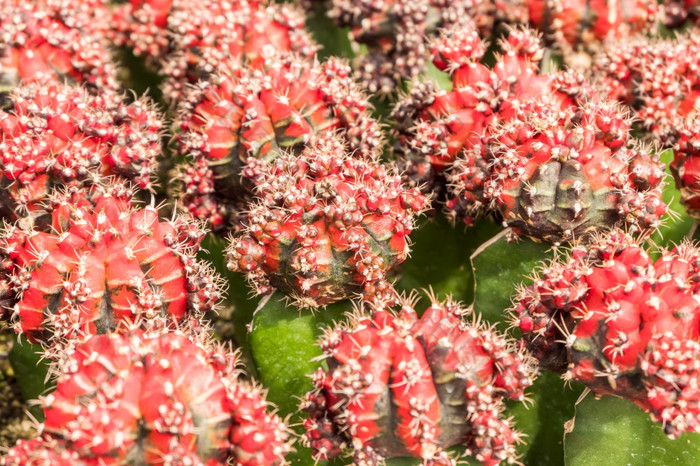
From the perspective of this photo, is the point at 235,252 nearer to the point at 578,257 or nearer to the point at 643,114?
the point at 578,257

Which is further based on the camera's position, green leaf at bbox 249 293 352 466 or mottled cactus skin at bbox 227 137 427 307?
green leaf at bbox 249 293 352 466

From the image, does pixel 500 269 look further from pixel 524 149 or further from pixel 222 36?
pixel 222 36

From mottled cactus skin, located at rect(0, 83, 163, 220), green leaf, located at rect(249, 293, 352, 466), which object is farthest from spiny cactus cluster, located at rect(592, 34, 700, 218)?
mottled cactus skin, located at rect(0, 83, 163, 220)

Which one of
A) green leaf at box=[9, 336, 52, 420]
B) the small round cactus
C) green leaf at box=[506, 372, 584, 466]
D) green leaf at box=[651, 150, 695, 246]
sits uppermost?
the small round cactus

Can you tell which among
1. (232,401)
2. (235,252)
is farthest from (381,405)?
(235,252)

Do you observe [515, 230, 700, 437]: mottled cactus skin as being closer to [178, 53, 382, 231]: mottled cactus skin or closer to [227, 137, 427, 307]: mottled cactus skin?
[227, 137, 427, 307]: mottled cactus skin
